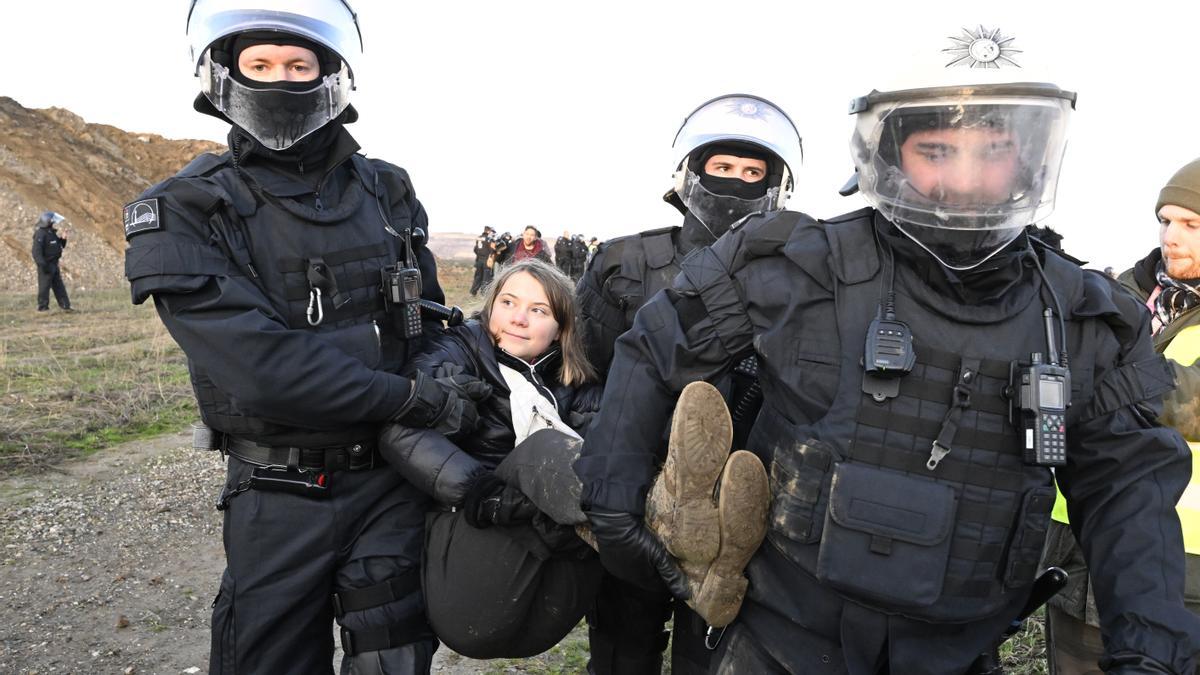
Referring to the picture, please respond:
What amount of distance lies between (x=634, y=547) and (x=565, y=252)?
24597 mm

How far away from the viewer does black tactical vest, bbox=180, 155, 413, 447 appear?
230 centimetres

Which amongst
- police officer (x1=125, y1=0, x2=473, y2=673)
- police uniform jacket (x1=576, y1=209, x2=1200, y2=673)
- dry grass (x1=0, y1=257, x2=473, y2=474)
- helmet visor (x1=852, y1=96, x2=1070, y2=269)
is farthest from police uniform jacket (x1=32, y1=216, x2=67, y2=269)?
helmet visor (x1=852, y1=96, x2=1070, y2=269)

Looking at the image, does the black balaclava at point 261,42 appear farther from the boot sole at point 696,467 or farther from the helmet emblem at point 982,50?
the helmet emblem at point 982,50

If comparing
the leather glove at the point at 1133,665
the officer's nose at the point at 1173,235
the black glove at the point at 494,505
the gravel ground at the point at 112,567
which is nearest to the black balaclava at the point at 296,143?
the black glove at the point at 494,505

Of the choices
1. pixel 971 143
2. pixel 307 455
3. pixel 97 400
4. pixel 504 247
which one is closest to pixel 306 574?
pixel 307 455

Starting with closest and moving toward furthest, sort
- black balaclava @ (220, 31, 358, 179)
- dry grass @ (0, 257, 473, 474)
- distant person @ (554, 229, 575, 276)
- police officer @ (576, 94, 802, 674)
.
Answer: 1. black balaclava @ (220, 31, 358, 179)
2. police officer @ (576, 94, 802, 674)
3. dry grass @ (0, 257, 473, 474)
4. distant person @ (554, 229, 575, 276)

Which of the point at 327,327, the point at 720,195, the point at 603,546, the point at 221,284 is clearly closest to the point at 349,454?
the point at 327,327

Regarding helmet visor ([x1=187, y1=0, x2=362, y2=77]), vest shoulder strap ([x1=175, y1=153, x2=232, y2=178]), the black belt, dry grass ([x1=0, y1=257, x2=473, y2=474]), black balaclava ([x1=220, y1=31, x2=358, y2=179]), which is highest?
helmet visor ([x1=187, y1=0, x2=362, y2=77])

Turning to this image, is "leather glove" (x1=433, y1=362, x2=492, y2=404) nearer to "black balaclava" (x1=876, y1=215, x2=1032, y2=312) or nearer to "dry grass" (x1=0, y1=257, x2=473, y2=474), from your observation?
"black balaclava" (x1=876, y1=215, x2=1032, y2=312)

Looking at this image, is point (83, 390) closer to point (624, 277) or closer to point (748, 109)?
point (624, 277)

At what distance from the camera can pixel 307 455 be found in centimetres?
239

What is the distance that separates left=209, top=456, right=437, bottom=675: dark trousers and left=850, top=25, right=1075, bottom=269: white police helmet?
1.64m

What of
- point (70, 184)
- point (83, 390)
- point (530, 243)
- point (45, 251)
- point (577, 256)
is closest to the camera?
point (83, 390)

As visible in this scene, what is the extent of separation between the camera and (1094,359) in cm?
190
